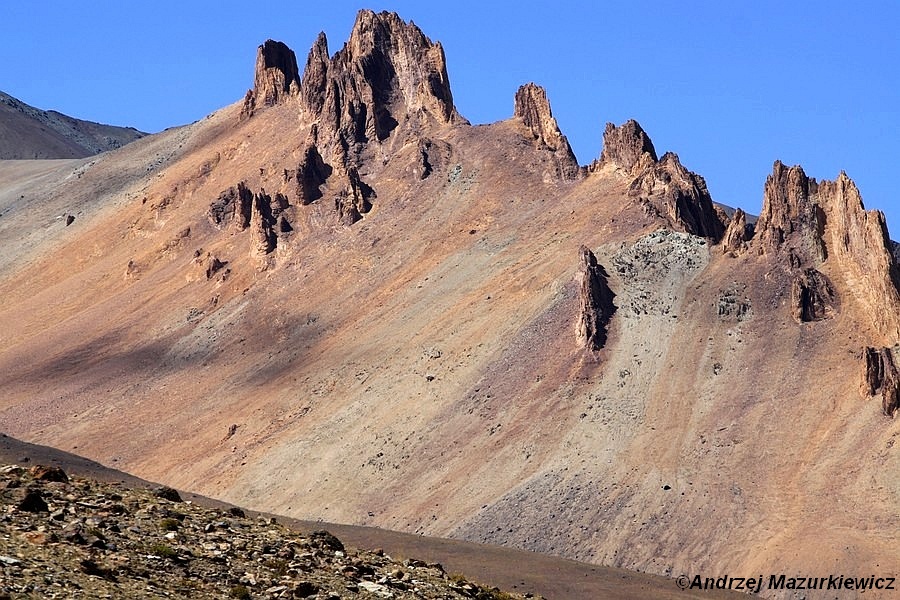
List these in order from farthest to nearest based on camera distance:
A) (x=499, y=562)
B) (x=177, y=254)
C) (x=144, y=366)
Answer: (x=177, y=254) < (x=144, y=366) < (x=499, y=562)

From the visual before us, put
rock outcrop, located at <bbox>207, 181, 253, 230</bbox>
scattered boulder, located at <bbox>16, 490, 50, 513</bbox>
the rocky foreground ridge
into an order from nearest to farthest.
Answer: the rocky foreground ridge, scattered boulder, located at <bbox>16, 490, 50, 513</bbox>, rock outcrop, located at <bbox>207, 181, 253, 230</bbox>

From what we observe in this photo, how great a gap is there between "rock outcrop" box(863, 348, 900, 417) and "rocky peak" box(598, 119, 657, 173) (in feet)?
103

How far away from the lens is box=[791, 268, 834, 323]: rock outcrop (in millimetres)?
100562

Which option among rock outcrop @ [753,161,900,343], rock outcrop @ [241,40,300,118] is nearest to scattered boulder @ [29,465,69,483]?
rock outcrop @ [753,161,900,343]

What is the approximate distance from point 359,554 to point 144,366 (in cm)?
9361

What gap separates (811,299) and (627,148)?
25.1m

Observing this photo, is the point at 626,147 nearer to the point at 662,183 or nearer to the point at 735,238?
the point at 662,183

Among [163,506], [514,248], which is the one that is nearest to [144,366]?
[514,248]

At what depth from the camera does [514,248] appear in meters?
117

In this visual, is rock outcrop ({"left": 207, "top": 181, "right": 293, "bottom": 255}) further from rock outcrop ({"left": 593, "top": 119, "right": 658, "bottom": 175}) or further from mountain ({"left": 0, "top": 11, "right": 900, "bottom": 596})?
rock outcrop ({"left": 593, "top": 119, "right": 658, "bottom": 175})

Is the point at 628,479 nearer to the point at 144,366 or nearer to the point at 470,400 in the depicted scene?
the point at 470,400

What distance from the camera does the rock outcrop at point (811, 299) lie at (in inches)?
3959

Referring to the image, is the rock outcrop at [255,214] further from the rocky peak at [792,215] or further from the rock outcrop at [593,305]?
the rocky peak at [792,215]

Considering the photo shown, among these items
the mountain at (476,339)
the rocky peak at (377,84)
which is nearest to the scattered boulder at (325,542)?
the mountain at (476,339)
